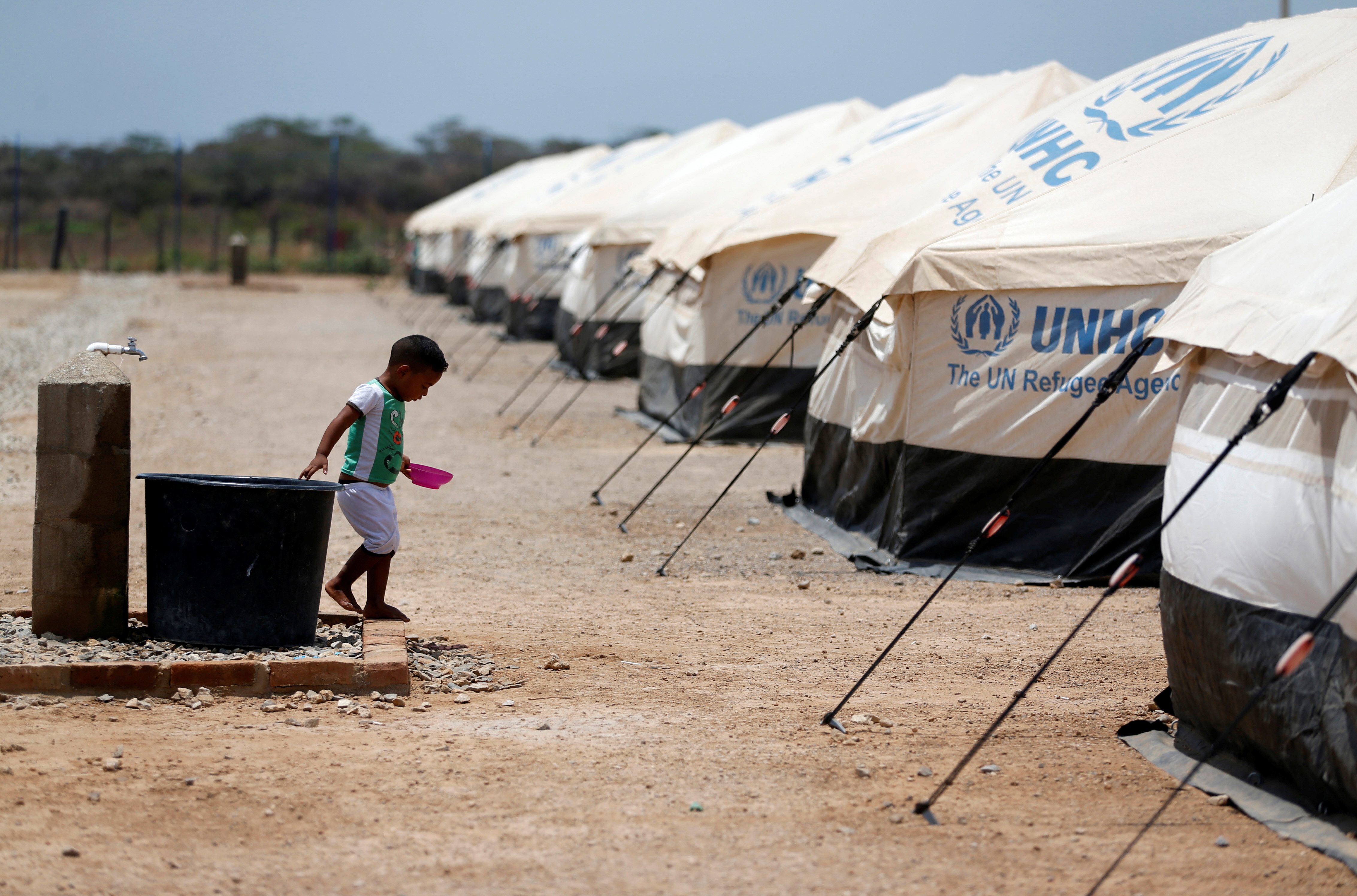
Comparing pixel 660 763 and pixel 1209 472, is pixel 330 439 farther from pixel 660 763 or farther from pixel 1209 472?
pixel 1209 472

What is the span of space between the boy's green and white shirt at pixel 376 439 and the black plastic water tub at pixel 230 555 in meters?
0.44

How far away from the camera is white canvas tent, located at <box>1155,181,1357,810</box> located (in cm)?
383

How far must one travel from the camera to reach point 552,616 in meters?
6.41

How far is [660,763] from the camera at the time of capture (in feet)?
14.1

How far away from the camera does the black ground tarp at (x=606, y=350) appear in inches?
697

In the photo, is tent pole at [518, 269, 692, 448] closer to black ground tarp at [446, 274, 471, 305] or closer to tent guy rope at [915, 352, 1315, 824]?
tent guy rope at [915, 352, 1315, 824]

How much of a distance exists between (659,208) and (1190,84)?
9.42 metres

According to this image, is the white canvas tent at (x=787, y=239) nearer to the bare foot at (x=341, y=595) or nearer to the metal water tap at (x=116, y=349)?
the bare foot at (x=341, y=595)

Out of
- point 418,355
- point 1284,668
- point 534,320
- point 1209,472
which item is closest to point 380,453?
point 418,355

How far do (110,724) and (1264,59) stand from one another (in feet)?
23.9

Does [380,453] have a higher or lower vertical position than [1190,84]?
lower

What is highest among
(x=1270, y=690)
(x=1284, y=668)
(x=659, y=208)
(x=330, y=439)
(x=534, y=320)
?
(x=659, y=208)

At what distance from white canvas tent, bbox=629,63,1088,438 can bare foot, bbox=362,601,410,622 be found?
6047mm

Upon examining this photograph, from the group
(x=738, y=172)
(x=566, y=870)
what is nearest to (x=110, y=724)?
(x=566, y=870)
